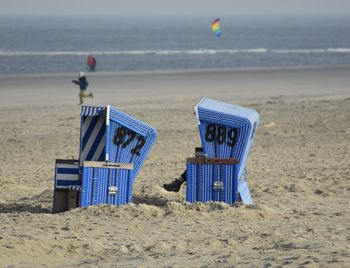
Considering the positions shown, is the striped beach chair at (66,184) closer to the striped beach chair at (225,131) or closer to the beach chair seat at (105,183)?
the beach chair seat at (105,183)

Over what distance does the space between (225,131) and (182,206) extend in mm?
1043

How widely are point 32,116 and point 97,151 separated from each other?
13091mm

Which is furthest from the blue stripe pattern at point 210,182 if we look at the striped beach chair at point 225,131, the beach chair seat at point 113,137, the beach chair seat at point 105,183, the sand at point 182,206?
the beach chair seat at point 105,183

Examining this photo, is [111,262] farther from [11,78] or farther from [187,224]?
[11,78]

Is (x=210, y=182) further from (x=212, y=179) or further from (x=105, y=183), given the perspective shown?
(x=105, y=183)

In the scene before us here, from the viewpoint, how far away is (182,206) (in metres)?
10.9

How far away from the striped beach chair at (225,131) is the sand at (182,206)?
27.8 inches

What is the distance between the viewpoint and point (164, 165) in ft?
50.7

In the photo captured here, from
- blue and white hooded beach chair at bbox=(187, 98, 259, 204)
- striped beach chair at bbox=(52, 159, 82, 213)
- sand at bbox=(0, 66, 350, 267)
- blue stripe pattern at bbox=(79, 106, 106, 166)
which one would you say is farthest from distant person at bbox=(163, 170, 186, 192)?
striped beach chair at bbox=(52, 159, 82, 213)

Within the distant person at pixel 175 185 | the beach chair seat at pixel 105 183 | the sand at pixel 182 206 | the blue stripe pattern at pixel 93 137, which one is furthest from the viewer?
the distant person at pixel 175 185

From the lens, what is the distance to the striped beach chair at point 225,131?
10.9 meters

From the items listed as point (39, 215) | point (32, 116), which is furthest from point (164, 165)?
point (32, 116)

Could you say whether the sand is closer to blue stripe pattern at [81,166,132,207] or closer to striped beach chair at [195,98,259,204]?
blue stripe pattern at [81,166,132,207]

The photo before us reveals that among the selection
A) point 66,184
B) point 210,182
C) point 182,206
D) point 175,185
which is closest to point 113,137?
point 66,184
